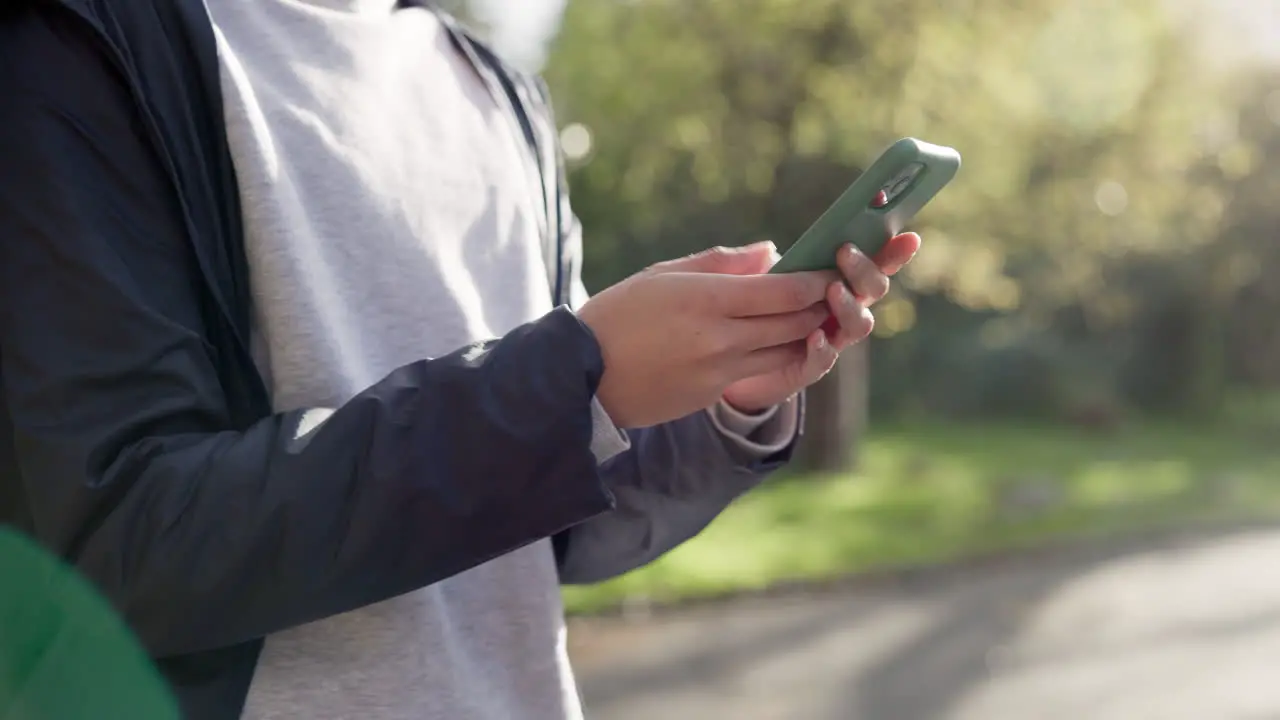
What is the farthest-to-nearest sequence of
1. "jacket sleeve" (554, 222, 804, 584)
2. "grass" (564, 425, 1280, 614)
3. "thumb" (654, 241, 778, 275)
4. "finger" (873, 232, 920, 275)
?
"grass" (564, 425, 1280, 614)
"jacket sleeve" (554, 222, 804, 584)
"finger" (873, 232, 920, 275)
"thumb" (654, 241, 778, 275)

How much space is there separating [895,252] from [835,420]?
35.8 feet

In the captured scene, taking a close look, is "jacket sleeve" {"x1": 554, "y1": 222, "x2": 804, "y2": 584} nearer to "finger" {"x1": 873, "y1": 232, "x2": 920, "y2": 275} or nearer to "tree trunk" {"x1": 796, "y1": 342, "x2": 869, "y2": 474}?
"finger" {"x1": 873, "y1": 232, "x2": 920, "y2": 275}

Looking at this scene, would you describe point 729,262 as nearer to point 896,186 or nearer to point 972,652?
point 896,186

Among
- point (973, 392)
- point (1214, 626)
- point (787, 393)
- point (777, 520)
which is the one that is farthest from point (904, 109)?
point (973, 392)

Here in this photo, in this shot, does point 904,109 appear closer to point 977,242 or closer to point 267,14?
point 977,242

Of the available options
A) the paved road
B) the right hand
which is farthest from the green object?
the paved road

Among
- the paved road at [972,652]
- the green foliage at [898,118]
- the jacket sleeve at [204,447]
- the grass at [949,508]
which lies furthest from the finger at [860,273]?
the green foliage at [898,118]

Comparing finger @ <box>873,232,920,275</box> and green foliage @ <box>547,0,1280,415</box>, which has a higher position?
finger @ <box>873,232,920,275</box>

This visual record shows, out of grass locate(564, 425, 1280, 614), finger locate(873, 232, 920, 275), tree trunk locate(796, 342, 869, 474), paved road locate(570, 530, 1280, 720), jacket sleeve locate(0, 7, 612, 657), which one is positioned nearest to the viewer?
jacket sleeve locate(0, 7, 612, 657)

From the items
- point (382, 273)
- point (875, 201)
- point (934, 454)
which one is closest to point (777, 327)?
point (875, 201)

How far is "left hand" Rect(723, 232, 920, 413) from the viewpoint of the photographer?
94 centimetres

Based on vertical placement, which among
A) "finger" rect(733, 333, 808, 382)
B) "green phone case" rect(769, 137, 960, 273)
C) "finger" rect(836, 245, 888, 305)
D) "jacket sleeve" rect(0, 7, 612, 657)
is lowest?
"jacket sleeve" rect(0, 7, 612, 657)

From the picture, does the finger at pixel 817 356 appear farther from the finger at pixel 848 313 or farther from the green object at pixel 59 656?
the green object at pixel 59 656

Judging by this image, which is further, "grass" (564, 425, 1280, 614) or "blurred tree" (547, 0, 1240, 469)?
"blurred tree" (547, 0, 1240, 469)
